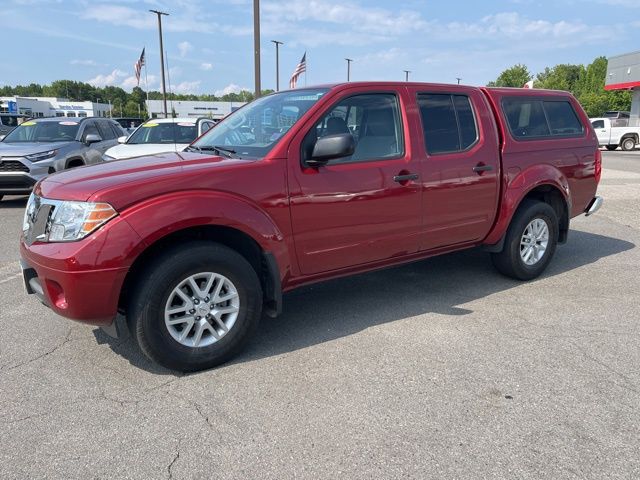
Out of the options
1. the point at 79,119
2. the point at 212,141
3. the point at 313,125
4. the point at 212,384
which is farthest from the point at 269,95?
the point at 79,119

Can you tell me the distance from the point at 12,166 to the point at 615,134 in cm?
2770

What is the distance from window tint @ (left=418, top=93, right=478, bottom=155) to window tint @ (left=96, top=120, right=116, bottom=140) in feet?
31.0

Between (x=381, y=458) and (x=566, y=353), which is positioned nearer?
(x=381, y=458)

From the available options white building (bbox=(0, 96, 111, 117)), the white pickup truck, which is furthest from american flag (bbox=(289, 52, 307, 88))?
white building (bbox=(0, 96, 111, 117))

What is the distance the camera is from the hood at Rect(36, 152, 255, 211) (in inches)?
118

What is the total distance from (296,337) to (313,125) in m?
1.59

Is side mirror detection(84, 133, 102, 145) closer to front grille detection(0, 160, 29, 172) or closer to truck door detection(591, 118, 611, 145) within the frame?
front grille detection(0, 160, 29, 172)

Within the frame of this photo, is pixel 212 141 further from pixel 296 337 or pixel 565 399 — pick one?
pixel 565 399

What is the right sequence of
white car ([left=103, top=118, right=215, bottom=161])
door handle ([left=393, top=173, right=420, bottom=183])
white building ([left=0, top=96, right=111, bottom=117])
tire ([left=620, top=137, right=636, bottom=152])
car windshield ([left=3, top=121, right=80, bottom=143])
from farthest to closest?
white building ([left=0, top=96, right=111, bottom=117]) → tire ([left=620, top=137, right=636, bottom=152]) → car windshield ([left=3, top=121, right=80, bottom=143]) → white car ([left=103, top=118, right=215, bottom=161]) → door handle ([left=393, top=173, right=420, bottom=183])

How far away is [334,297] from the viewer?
4.75 metres

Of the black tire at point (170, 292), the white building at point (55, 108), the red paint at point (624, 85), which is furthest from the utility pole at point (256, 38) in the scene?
the white building at point (55, 108)

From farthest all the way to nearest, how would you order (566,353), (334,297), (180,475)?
(334,297) < (566,353) < (180,475)

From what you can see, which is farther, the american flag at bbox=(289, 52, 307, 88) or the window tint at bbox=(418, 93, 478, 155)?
the american flag at bbox=(289, 52, 307, 88)

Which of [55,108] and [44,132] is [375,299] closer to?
[44,132]
